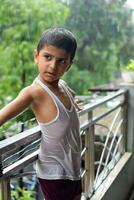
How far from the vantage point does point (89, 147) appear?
6.30 feet

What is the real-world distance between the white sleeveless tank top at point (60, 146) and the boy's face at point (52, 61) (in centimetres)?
4

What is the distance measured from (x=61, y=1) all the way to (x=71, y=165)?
227 centimetres

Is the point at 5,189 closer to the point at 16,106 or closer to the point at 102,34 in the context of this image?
the point at 16,106

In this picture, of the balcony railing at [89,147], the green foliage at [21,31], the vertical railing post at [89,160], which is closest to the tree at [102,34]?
the green foliage at [21,31]

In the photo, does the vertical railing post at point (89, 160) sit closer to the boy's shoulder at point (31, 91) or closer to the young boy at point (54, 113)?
the young boy at point (54, 113)

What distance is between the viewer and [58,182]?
117cm

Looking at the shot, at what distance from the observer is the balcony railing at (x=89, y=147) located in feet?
3.48

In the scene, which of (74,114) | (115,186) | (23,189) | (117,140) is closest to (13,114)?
(74,114)

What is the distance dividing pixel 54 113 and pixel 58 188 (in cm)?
28

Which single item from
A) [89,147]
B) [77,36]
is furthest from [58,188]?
[77,36]

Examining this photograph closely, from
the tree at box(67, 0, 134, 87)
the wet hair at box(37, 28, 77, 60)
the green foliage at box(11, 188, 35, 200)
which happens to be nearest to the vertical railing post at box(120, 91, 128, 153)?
the tree at box(67, 0, 134, 87)

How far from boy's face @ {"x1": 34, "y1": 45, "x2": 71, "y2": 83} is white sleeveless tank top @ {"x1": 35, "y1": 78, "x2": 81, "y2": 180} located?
4 centimetres

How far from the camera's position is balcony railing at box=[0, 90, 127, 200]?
3.48 feet

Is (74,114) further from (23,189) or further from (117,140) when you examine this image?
(117,140)
